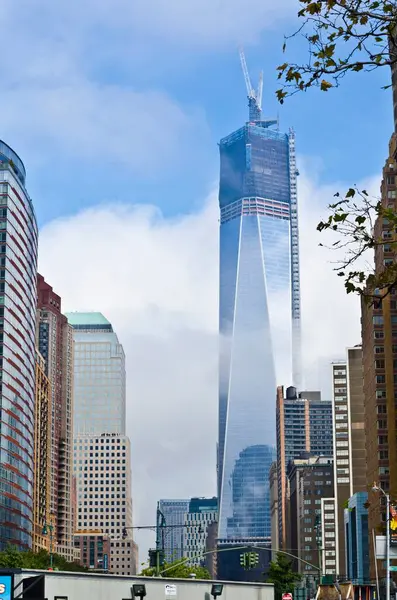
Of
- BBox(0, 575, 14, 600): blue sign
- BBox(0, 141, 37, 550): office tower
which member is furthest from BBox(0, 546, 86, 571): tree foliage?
BBox(0, 575, 14, 600): blue sign

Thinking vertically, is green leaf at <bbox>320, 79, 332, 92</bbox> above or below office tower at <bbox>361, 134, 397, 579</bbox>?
below

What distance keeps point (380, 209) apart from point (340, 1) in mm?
3536

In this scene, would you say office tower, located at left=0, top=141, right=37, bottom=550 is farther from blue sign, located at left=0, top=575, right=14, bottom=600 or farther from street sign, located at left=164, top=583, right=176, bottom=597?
blue sign, located at left=0, top=575, right=14, bottom=600

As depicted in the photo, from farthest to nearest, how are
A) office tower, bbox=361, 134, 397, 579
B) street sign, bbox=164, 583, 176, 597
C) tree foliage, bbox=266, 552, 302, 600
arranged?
1. office tower, bbox=361, 134, 397, 579
2. tree foliage, bbox=266, 552, 302, 600
3. street sign, bbox=164, 583, 176, 597

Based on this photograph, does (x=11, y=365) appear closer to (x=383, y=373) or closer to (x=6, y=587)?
(x=383, y=373)

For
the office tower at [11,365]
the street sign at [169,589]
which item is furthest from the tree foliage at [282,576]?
the street sign at [169,589]

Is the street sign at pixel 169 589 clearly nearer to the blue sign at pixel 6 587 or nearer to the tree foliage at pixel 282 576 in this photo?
the blue sign at pixel 6 587

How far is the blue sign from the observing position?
2805 cm

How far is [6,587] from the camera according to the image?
28.1 meters

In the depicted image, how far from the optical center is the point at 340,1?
18.4m

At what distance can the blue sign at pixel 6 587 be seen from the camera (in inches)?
1104

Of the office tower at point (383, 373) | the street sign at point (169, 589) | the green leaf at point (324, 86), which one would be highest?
the office tower at point (383, 373)

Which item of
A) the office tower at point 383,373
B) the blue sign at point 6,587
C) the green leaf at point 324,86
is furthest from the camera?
the office tower at point 383,373

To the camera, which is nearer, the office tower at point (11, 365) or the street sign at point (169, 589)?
the street sign at point (169, 589)
